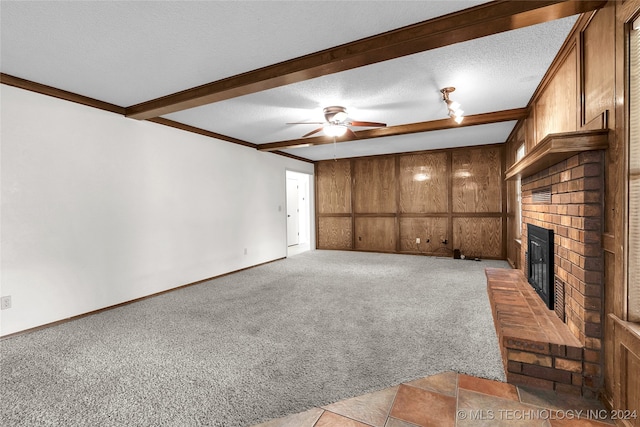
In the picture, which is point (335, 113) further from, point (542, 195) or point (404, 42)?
point (542, 195)

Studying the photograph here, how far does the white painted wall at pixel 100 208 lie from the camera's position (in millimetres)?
2664

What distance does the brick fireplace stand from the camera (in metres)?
1.63

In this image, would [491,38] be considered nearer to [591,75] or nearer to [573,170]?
[591,75]

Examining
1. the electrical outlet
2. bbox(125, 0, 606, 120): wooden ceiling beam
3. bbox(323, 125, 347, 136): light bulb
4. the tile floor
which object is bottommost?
the tile floor

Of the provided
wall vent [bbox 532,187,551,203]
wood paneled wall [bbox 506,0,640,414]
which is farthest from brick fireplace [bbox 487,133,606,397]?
wall vent [bbox 532,187,551,203]

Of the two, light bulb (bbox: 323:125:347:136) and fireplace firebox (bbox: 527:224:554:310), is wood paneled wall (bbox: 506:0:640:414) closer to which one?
fireplace firebox (bbox: 527:224:554:310)

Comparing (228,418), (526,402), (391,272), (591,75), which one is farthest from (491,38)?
(391,272)

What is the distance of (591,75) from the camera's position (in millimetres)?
1807

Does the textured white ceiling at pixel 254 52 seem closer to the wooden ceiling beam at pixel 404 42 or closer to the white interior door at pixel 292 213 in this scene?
the wooden ceiling beam at pixel 404 42

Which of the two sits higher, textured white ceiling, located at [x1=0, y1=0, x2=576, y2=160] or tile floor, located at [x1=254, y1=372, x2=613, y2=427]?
textured white ceiling, located at [x1=0, y1=0, x2=576, y2=160]

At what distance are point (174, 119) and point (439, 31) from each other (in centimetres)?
346

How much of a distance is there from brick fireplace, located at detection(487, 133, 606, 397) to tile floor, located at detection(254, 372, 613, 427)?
4.8 inches

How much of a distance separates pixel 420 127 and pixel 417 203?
2.47 meters

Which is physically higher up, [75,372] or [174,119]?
[174,119]
